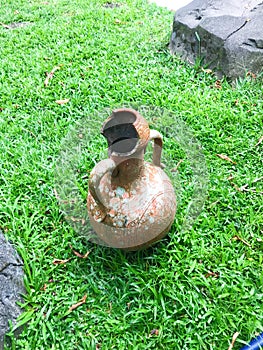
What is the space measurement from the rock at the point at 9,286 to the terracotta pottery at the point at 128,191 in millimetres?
465

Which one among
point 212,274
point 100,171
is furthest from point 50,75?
point 212,274

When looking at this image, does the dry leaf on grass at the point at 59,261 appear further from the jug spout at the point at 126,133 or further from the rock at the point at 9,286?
the jug spout at the point at 126,133

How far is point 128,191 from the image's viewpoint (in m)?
1.86

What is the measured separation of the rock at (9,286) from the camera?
1.82m

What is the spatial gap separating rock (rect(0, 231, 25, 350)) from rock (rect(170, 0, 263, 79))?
252 cm

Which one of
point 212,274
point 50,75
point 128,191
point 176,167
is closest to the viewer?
point 128,191

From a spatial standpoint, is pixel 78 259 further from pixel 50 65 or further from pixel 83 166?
pixel 50 65

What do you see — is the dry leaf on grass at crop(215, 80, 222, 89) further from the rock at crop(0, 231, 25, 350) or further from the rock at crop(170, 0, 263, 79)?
the rock at crop(0, 231, 25, 350)

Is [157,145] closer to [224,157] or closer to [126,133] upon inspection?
[126,133]

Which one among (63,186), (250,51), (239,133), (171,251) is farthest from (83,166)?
(250,51)

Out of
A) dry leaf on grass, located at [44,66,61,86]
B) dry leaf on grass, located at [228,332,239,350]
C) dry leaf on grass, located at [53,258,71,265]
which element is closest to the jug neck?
dry leaf on grass, located at [53,258,71,265]

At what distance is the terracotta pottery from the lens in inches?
68.5

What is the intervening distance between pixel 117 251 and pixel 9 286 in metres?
0.58

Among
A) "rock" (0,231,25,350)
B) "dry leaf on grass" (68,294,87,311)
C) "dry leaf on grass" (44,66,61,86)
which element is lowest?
"dry leaf on grass" (68,294,87,311)
